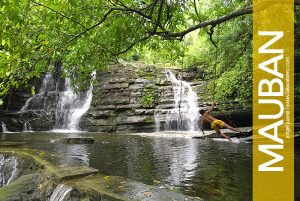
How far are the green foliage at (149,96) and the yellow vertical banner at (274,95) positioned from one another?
21.7ft

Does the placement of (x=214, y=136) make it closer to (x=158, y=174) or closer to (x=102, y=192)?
(x=158, y=174)

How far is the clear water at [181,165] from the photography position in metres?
6.44

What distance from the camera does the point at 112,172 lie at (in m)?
7.88

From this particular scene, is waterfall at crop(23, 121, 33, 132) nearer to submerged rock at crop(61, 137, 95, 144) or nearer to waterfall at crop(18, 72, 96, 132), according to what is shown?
waterfall at crop(18, 72, 96, 132)

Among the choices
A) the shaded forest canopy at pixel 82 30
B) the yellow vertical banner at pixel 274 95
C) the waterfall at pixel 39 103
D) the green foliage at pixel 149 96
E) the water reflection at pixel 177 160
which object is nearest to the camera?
the shaded forest canopy at pixel 82 30

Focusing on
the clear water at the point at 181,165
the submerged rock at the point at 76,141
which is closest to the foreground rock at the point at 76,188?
the clear water at the point at 181,165

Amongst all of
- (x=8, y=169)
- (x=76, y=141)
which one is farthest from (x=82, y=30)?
(x=76, y=141)

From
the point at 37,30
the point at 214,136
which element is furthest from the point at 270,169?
the point at 214,136

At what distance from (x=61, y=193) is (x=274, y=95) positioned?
6.07 meters

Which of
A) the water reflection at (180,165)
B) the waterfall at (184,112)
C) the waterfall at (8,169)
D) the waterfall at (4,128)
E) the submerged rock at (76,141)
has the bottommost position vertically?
the waterfall at (8,169)

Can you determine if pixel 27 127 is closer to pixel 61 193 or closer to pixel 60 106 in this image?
pixel 60 106

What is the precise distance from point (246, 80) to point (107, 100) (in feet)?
30.1

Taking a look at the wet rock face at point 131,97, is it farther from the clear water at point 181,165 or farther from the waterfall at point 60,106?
the clear water at point 181,165

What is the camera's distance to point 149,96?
21.8 metres
